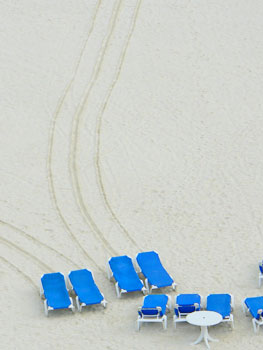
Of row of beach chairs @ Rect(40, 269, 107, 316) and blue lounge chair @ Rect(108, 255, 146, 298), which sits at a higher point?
blue lounge chair @ Rect(108, 255, 146, 298)

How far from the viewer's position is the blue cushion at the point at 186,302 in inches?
753

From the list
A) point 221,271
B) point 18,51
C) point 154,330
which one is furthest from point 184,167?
point 18,51

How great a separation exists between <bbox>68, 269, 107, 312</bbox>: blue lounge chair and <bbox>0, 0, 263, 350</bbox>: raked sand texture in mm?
253

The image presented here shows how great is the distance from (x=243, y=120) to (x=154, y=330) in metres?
10.7

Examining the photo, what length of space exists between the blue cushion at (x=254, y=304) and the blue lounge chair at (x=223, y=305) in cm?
39

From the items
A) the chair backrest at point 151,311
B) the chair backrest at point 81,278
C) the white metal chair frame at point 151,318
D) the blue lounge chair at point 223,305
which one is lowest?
the white metal chair frame at point 151,318

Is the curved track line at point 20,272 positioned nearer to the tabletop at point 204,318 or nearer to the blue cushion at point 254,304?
the tabletop at point 204,318

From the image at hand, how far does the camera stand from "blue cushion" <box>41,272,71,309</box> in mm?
19734

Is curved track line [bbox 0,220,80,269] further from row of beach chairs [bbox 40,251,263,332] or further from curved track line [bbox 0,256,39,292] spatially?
curved track line [bbox 0,256,39,292]

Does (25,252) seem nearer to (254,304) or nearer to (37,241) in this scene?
(37,241)

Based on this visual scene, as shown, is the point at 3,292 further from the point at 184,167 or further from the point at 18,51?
the point at 18,51

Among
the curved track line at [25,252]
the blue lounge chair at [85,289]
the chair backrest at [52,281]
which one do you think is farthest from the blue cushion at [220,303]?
the curved track line at [25,252]

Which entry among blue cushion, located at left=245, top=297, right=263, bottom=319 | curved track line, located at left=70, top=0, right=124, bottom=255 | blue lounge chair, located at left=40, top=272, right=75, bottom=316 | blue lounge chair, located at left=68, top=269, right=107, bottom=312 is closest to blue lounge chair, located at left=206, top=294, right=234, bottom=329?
blue cushion, located at left=245, top=297, right=263, bottom=319

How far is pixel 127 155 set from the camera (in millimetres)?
26234
